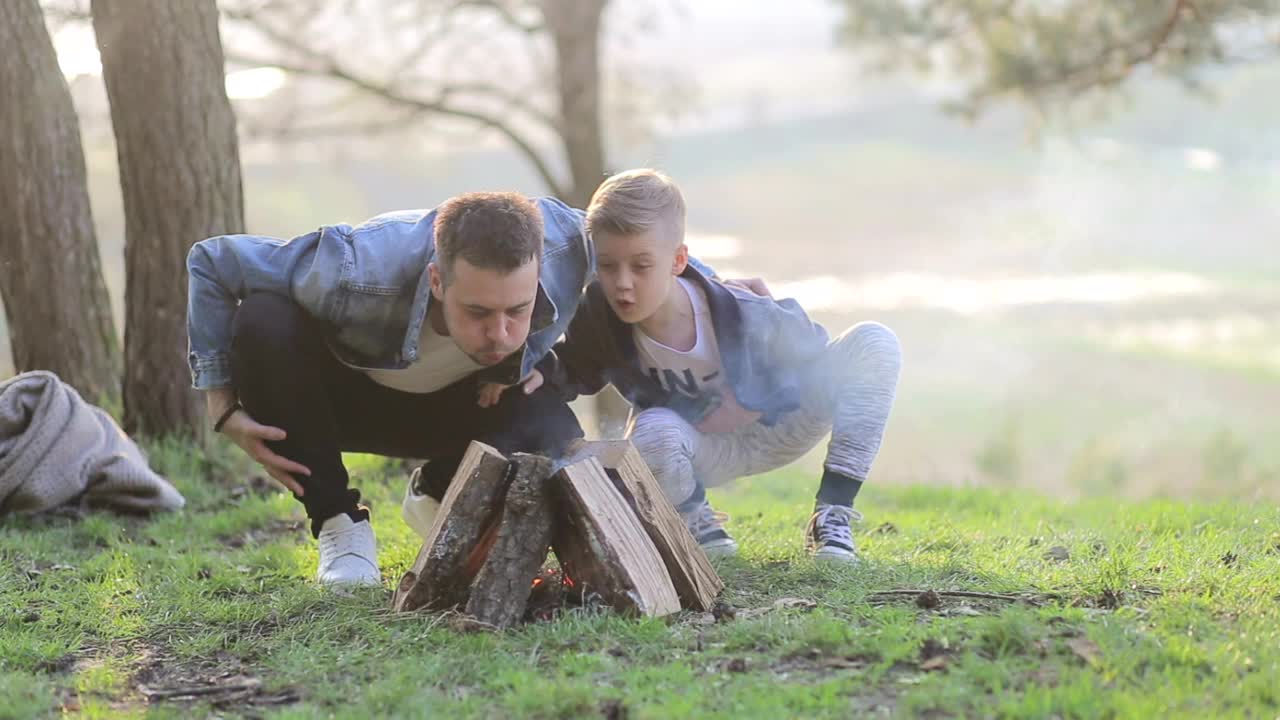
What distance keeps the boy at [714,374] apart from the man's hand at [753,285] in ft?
0.26

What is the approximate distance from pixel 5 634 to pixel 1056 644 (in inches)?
109

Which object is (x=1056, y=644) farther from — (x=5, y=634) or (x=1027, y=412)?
(x=1027, y=412)

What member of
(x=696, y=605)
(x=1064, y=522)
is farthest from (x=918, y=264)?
(x=696, y=605)

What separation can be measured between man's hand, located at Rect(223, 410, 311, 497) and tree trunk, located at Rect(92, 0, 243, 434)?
81.5 inches

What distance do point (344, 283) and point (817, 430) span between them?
1.66 meters

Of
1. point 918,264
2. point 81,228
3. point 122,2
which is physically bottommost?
point 918,264

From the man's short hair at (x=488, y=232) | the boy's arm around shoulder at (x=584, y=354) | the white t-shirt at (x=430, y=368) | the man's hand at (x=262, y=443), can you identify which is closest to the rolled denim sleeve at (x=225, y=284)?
the man's hand at (x=262, y=443)

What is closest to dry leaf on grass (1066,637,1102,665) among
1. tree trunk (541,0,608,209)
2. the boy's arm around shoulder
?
the boy's arm around shoulder

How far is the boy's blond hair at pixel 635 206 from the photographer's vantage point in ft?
13.1

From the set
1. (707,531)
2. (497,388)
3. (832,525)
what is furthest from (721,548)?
(497,388)

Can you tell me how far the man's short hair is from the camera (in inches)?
139

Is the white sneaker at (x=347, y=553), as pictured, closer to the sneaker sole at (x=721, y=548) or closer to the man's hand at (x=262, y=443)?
the man's hand at (x=262, y=443)

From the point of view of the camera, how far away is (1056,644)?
3.10 meters

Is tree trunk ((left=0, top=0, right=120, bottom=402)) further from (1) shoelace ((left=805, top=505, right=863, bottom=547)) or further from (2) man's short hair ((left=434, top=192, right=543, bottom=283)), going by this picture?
(1) shoelace ((left=805, top=505, right=863, bottom=547))
